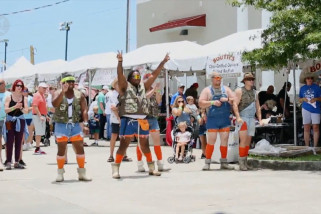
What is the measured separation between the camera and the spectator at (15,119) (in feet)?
38.9

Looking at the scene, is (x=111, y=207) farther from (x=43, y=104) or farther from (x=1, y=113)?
(x=43, y=104)

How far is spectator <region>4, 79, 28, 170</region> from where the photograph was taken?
11.8m

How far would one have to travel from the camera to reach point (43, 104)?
1602cm

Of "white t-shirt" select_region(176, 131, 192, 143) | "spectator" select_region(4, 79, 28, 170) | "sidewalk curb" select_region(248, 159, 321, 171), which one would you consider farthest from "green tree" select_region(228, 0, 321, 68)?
"spectator" select_region(4, 79, 28, 170)

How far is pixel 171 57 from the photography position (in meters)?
18.4

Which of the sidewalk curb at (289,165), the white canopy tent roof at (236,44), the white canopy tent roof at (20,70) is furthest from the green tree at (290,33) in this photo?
the white canopy tent roof at (20,70)

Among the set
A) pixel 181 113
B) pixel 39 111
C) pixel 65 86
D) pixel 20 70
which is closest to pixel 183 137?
pixel 181 113

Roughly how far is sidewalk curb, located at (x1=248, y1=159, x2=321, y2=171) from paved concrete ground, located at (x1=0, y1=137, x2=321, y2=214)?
346 millimetres

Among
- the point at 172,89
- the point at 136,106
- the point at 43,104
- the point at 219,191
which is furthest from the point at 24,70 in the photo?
the point at 219,191

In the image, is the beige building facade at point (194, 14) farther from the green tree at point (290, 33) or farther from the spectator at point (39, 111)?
the green tree at point (290, 33)

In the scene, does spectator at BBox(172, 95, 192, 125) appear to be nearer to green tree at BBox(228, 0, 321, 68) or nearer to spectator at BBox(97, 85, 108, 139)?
green tree at BBox(228, 0, 321, 68)

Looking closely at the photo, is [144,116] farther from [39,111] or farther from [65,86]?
[39,111]

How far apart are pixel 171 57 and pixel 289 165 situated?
24.8 feet

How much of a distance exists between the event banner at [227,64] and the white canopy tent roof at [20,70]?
48.5ft
